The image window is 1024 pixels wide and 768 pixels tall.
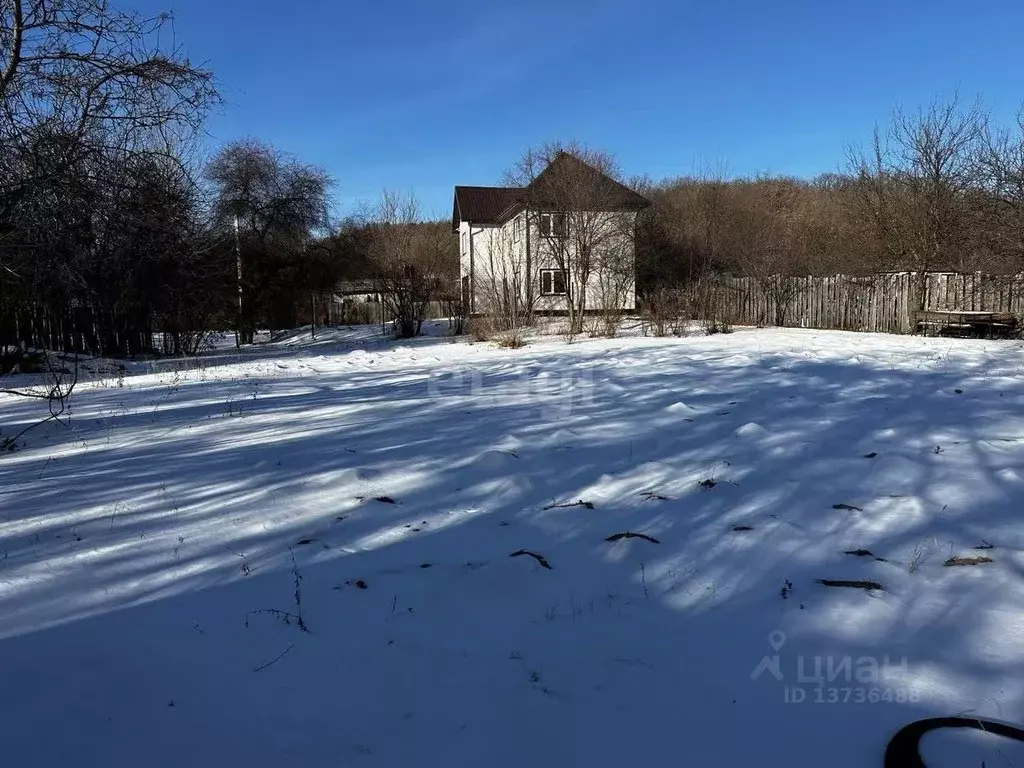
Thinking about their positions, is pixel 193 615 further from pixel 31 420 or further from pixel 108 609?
pixel 31 420

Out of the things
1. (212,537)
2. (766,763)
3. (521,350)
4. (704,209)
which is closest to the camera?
(766,763)

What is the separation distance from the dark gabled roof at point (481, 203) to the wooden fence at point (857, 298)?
13.8 meters

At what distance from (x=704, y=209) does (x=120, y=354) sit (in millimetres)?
26670

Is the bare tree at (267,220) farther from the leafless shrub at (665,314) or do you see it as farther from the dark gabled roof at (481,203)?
the leafless shrub at (665,314)

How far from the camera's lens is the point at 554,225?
2034 centimetres

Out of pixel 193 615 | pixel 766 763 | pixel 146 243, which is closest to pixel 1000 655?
pixel 766 763

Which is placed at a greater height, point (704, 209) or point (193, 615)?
point (704, 209)

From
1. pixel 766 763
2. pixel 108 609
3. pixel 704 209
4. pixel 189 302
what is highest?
pixel 704 209

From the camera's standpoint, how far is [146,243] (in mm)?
6145

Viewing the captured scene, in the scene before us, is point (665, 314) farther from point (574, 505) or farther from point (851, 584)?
point (851, 584)

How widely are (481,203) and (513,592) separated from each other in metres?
32.1

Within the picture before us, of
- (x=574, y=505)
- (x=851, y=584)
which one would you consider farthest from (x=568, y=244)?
(x=851, y=584)

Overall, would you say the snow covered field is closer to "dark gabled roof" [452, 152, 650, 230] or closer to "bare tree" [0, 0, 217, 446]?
"bare tree" [0, 0, 217, 446]

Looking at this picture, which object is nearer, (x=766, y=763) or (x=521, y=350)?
(x=766, y=763)
